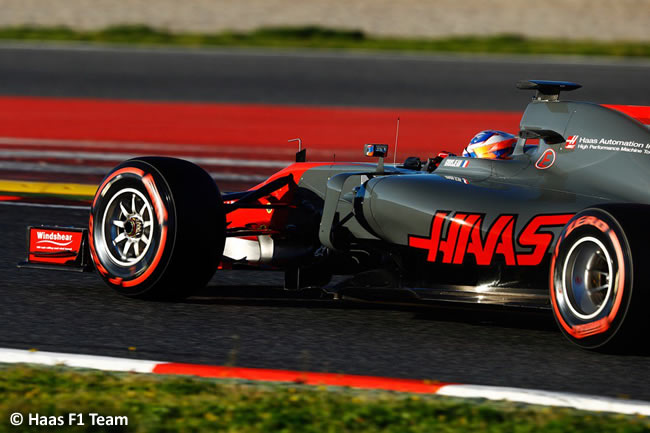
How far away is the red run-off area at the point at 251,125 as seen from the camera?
15.1 meters

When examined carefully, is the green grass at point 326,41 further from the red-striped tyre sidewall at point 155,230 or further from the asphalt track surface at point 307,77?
the red-striped tyre sidewall at point 155,230

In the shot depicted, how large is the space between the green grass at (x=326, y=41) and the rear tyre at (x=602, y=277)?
2141 centimetres

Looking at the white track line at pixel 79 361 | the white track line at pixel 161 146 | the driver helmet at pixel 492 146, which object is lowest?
the white track line at pixel 79 361

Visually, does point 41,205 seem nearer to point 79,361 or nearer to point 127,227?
A: point 127,227

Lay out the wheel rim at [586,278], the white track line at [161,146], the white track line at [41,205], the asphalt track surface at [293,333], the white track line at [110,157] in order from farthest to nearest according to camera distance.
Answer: the white track line at [161,146]
the white track line at [110,157]
the white track line at [41,205]
the wheel rim at [586,278]
the asphalt track surface at [293,333]

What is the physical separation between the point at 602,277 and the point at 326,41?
23.2 meters

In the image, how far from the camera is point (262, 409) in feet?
14.3

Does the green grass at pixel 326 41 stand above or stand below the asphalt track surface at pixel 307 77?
above

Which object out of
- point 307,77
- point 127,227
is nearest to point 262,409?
point 127,227

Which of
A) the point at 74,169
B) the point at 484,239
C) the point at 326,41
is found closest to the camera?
the point at 484,239

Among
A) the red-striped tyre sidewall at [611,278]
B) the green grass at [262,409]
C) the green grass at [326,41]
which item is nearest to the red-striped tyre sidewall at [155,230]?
the green grass at [262,409]

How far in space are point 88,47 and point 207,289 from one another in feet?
68.3

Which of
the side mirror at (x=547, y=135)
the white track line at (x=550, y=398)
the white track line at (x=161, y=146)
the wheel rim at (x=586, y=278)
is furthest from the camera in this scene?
the white track line at (x=161, y=146)

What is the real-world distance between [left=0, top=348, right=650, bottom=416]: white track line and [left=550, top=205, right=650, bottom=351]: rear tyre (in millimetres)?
522
